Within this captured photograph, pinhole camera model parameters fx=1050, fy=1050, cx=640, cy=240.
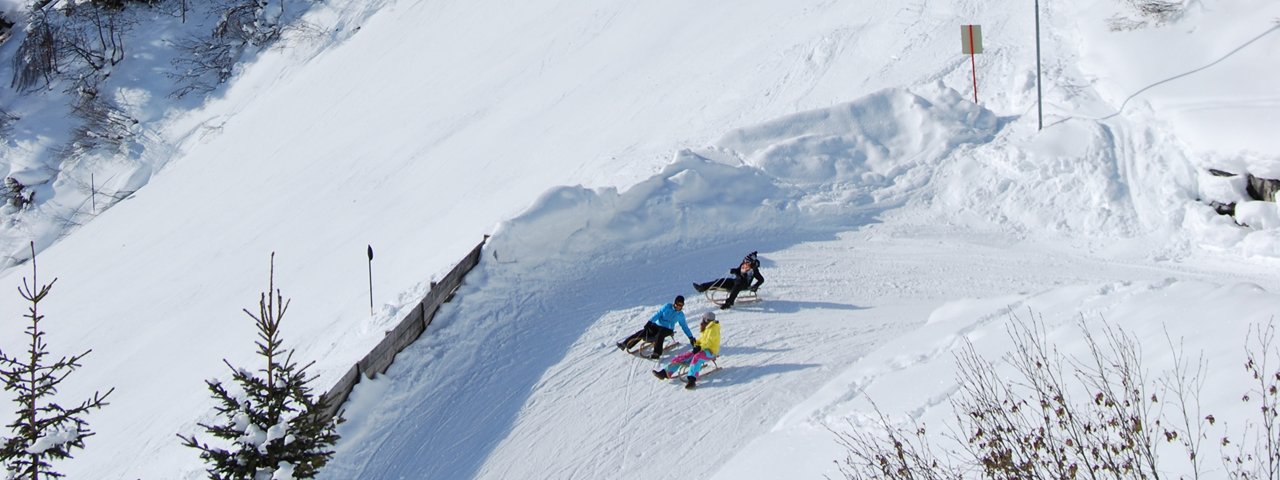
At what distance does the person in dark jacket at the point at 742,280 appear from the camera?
15953 mm

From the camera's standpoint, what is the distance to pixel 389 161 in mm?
27469

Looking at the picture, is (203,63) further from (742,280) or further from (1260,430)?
(1260,430)

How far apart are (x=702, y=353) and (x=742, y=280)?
6.86 feet

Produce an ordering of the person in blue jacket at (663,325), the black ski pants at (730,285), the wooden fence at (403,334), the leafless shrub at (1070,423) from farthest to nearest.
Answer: the black ski pants at (730,285)
the person in blue jacket at (663,325)
the wooden fence at (403,334)
the leafless shrub at (1070,423)

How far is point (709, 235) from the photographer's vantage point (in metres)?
18.3

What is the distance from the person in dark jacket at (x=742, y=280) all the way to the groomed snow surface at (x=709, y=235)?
0.33 meters

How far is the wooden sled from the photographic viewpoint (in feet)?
54.0

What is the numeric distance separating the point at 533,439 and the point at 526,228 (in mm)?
4648

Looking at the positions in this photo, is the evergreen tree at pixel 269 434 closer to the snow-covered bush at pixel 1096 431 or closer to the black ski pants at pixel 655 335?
the snow-covered bush at pixel 1096 431

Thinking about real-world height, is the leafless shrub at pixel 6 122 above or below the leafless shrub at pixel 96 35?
below

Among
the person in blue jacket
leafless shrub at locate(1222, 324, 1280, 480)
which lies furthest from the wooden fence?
leafless shrub at locate(1222, 324, 1280, 480)

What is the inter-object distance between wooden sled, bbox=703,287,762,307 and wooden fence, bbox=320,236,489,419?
3813mm

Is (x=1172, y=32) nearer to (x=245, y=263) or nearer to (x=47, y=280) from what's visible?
(x=245, y=263)

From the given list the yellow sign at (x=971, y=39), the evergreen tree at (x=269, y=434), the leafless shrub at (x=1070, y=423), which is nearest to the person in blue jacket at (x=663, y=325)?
the leafless shrub at (x=1070, y=423)
